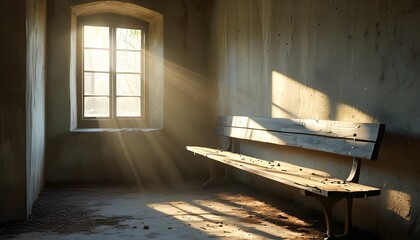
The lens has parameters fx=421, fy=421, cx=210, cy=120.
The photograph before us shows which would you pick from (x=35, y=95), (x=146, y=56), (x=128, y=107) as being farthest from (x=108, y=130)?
(x=35, y=95)

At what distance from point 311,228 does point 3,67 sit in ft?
9.49

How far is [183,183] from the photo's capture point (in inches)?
227

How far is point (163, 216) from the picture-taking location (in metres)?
3.88

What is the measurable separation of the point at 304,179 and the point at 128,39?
4.20 metres

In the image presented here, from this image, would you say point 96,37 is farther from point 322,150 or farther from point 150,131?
point 322,150

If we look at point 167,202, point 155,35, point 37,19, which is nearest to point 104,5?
point 155,35

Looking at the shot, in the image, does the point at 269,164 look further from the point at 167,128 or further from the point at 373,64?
the point at 167,128

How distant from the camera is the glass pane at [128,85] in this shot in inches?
253

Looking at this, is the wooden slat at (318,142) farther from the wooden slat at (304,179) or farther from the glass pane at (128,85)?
the glass pane at (128,85)

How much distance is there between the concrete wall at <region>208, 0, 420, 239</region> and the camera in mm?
2863

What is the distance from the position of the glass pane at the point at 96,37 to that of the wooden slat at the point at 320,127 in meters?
2.52

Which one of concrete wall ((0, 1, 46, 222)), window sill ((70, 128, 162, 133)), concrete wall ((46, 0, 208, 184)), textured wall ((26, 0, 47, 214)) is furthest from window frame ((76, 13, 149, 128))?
concrete wall ((0, 1, 46, 222))

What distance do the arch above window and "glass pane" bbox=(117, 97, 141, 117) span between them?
12 centimetres

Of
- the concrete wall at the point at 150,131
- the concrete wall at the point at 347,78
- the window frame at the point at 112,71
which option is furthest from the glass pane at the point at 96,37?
the concrete wall at the point at 347,78
